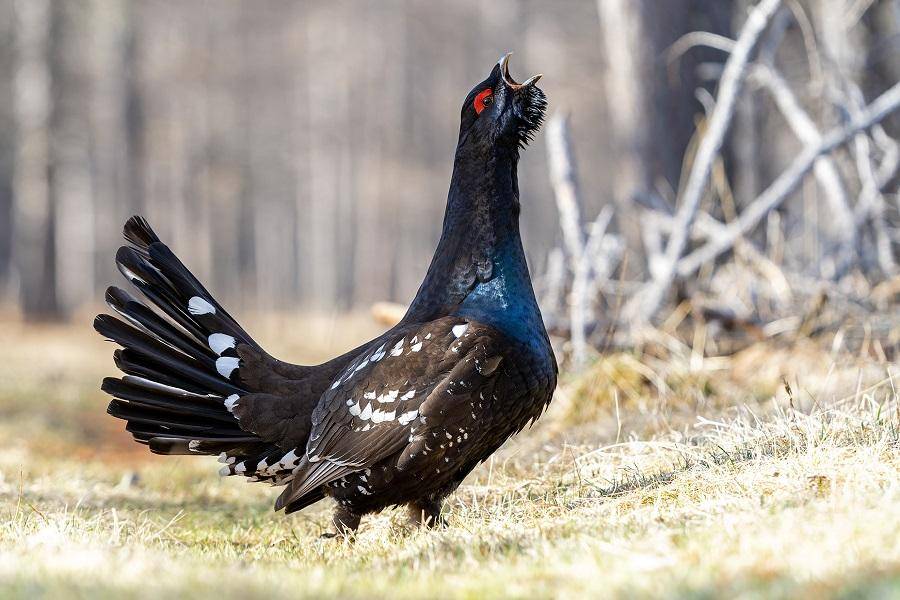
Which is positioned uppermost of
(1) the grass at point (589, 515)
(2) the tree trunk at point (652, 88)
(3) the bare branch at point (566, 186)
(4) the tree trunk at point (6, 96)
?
(4) the tree trunk at point (6, 96)

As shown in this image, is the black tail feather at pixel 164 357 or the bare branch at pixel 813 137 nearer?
the black tail feather at pixel 164 357

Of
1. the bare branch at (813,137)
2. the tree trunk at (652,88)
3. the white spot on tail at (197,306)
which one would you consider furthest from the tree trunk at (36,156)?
the white spot on tail at (197,306)

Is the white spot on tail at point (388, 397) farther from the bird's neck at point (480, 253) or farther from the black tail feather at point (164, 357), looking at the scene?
the black tail feather at point (164, 357)

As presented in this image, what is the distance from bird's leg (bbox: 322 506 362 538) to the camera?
4055 millimetres

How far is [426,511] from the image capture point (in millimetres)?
4043

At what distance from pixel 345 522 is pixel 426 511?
0.38 meters

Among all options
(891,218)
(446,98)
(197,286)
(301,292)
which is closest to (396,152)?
(446,98)

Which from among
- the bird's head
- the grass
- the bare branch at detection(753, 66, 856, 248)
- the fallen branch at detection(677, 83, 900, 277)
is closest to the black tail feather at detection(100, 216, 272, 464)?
Result: the grass

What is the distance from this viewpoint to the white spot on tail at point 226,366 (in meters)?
4.38

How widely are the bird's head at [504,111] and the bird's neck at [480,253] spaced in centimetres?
7

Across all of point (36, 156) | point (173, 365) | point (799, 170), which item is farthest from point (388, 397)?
point (36, 156)

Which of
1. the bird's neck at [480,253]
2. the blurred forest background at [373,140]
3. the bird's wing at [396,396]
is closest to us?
the bird's wing at [396,396]

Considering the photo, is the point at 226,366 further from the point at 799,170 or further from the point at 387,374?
the point at 799,170

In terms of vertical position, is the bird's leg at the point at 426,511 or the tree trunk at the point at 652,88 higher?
the tree trunk at the point at 652,88
